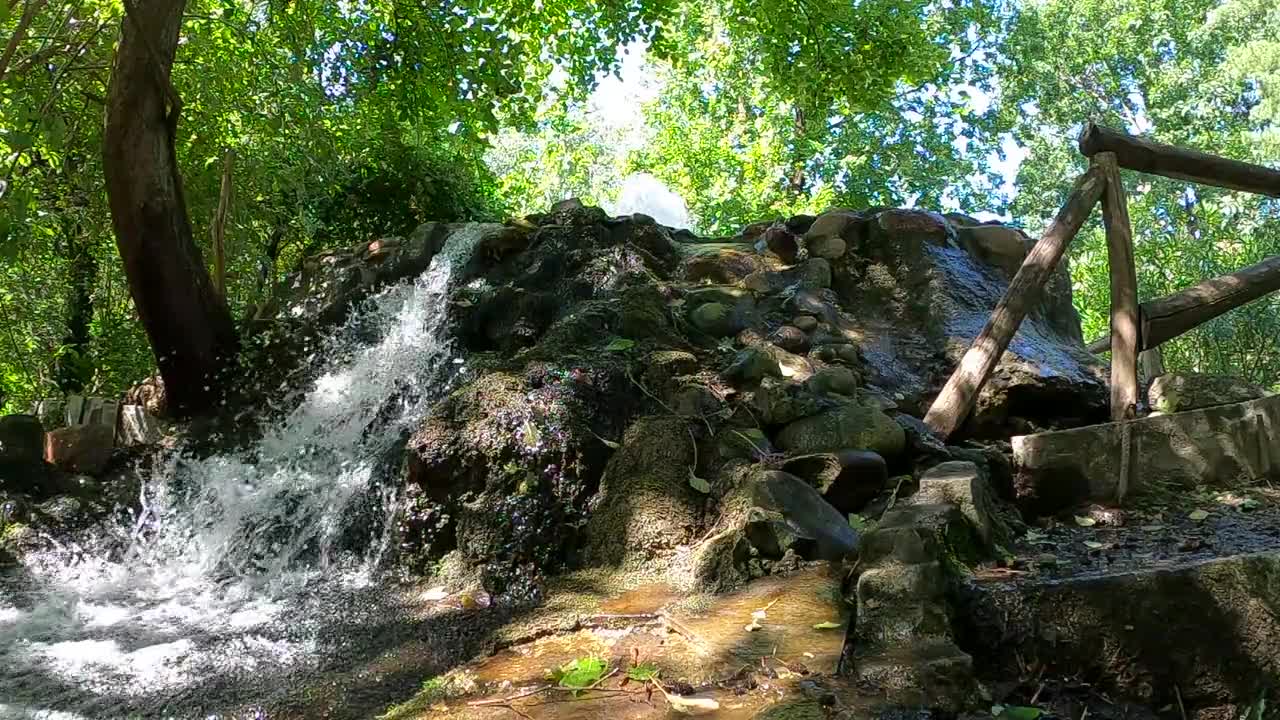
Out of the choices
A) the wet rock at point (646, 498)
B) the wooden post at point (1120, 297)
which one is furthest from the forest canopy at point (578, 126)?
the wooden post at point (1120, 297)

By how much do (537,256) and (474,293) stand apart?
553mm

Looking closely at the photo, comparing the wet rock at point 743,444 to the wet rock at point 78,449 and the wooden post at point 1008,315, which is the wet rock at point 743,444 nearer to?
the wooden post at point 1008,315

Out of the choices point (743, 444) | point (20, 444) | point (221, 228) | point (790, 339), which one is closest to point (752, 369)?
point (743, 444)

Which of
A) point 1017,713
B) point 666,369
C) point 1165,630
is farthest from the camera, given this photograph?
point 666,369

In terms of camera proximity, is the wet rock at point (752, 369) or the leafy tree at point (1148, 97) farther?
the leafy tree at point (1148, 97)

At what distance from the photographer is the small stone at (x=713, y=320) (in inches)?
221

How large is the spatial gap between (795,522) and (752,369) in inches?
53.0

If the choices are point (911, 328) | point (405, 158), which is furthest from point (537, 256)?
point (405, 158)

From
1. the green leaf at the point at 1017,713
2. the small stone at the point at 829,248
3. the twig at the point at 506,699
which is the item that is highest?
the small stone at the point at 829,248

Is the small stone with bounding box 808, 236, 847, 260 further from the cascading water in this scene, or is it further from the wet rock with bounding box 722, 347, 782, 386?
the cascading water

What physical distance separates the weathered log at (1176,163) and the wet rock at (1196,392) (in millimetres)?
1043

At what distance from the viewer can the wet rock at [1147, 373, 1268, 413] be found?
456 centimetres

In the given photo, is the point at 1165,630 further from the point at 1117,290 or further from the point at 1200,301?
the point at 1200,301

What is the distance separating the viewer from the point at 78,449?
6.70m
